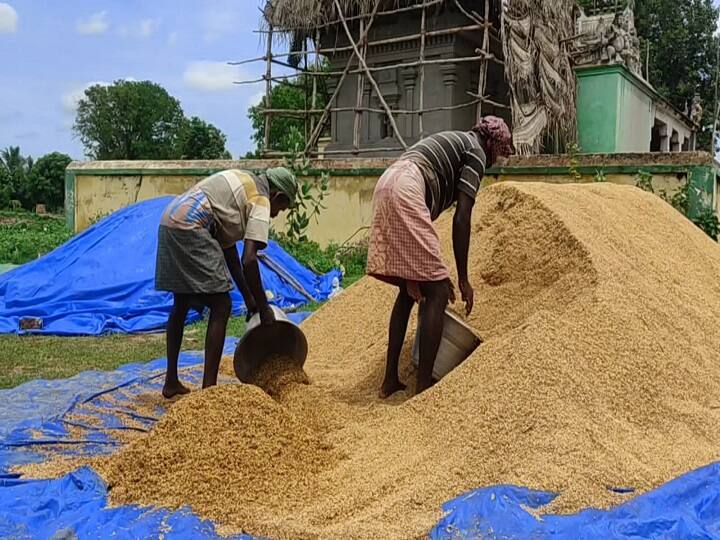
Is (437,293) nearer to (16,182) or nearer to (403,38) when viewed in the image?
(403,38)

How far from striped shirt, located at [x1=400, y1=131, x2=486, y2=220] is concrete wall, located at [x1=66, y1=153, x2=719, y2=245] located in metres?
4.29

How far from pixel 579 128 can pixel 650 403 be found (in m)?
9.74

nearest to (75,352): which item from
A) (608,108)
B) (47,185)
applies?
(608,108)

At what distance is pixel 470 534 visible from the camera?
1.94 m

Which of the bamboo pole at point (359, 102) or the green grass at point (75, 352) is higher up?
the bamboo pole at point (359, 102)

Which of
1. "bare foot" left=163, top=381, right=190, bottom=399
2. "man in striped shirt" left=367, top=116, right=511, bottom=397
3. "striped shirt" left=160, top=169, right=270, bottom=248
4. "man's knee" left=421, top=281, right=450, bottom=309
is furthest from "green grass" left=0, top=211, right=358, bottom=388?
"man's knee" left=421, top=281, right=450, bottom=309

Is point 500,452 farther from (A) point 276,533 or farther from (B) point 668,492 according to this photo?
(A) point 276,533

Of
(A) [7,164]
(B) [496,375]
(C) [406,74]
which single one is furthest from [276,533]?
(A) [7,164]

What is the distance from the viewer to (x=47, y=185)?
3198 cm

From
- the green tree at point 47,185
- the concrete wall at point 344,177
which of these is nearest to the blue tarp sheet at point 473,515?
the concrete wall at point 344,177

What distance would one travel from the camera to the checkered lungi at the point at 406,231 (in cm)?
311

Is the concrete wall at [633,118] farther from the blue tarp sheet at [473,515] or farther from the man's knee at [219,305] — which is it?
the blue tarp sheet at [473,515]

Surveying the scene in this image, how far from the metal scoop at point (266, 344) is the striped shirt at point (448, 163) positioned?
85cm

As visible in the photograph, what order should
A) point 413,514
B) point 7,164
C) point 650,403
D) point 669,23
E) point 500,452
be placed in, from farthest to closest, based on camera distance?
point 7,164 < point 669,23 < point 650,403 < point 500,452 < point 413,514
